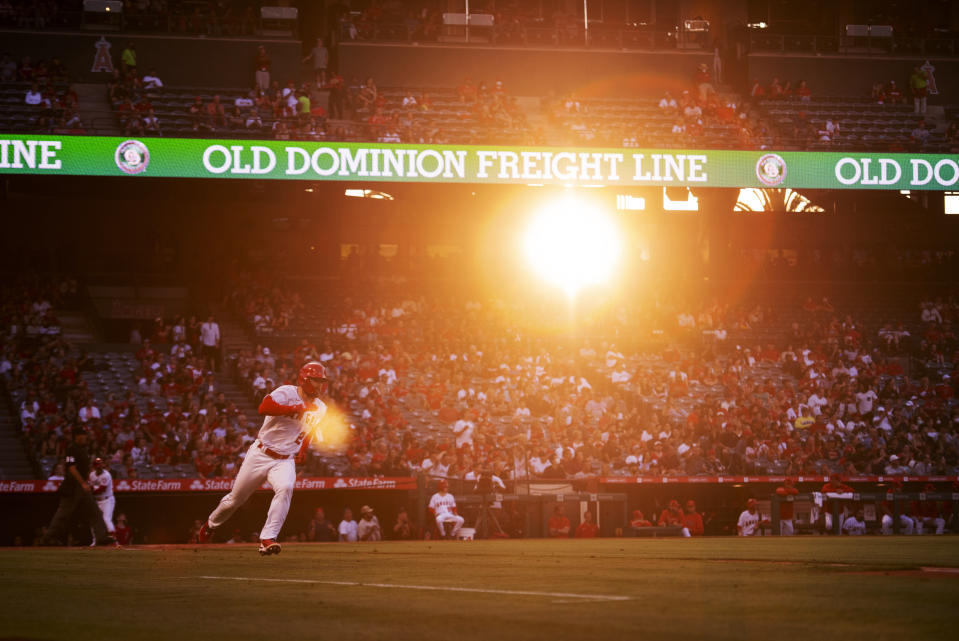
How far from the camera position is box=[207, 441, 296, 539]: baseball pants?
11.6 m

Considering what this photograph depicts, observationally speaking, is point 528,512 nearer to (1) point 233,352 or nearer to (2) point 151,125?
(1) point 233,352

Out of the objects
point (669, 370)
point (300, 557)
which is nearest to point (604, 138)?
point (669, 370)

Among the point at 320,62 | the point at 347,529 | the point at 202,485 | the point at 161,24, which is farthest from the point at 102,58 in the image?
the point at 347,529

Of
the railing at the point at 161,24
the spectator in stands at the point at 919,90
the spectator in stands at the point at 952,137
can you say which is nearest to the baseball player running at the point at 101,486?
the railing at the point at 161,24

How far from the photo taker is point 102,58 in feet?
112

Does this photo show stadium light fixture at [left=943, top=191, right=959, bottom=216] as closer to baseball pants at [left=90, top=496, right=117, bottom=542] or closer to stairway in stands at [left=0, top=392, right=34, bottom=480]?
stairway in stands at [left=0, top=392, right=34, bottom=480]

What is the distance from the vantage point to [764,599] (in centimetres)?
702

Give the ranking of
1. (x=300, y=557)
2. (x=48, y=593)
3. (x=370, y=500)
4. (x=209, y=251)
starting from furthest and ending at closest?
(x=209, y=251), (x=370, y=500), (x=300, y=557), (x=48, y=593)

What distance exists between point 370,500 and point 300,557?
1003cm

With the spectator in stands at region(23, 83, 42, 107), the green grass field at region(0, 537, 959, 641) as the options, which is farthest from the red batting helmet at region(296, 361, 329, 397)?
the spectator in stands at region(23, 83, 42, 107)

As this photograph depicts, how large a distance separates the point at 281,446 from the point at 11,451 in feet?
47.3

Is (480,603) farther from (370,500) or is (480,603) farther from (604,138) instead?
(604,138)

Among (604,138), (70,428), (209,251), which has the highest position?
(604,138)

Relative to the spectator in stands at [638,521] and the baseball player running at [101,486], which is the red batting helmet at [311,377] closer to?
the baseball player running at [101,486]
